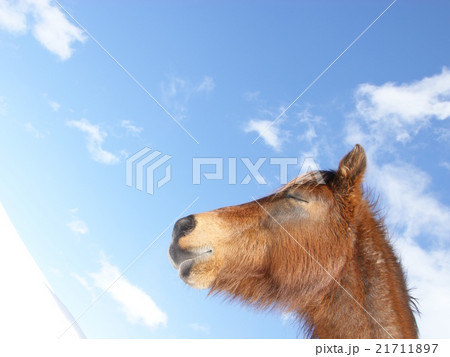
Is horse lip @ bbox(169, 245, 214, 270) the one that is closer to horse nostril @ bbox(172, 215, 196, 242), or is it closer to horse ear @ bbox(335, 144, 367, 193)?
horse nostril @ bbox(172, 215, 196, 242)

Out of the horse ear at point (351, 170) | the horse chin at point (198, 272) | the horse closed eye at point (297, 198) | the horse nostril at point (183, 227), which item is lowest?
the horse chin at point (198, 272)

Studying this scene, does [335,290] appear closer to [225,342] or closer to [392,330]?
[392,330]

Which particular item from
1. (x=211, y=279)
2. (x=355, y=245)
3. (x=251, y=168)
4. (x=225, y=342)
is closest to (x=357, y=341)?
(x=355, y=245)

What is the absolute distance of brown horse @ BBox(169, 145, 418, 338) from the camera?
322cm

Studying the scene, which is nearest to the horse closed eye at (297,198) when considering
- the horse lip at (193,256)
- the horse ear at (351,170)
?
the horse ear at (351,170)

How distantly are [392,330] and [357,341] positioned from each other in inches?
11.3

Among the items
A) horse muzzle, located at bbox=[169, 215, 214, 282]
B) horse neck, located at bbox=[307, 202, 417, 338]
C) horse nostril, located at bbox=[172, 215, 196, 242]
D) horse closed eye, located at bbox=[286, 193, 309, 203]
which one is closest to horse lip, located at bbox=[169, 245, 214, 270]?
horse muzzle, located at bbox=[169, 215, 214, 282]

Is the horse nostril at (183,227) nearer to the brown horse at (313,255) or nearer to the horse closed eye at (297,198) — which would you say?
the brown horse at (313,255)

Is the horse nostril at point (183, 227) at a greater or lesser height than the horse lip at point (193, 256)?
greater

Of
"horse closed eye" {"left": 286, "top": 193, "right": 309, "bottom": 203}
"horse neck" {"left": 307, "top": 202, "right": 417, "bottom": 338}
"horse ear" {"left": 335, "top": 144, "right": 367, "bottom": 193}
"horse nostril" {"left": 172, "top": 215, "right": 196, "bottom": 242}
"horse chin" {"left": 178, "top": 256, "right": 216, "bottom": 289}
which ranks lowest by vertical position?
"horse chin" {"left": 178, "top": 256, "right": 216, "bottom": 289}

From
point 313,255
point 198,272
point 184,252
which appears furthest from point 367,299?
point 184,252

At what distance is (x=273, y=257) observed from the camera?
351cm

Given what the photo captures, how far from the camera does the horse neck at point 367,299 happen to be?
3164mm

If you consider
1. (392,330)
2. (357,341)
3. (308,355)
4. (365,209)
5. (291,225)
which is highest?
(365,209)
